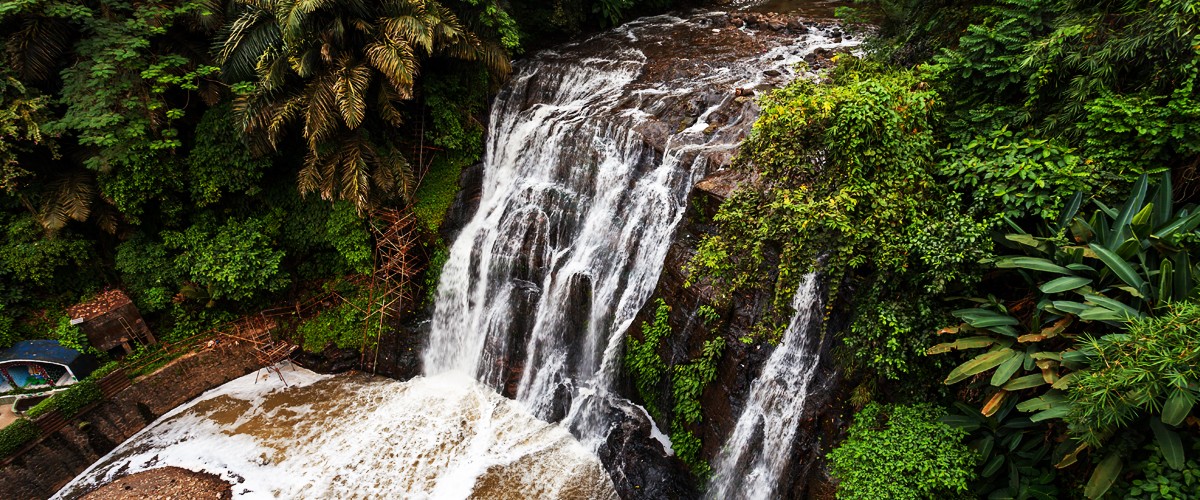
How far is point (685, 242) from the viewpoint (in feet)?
26.6

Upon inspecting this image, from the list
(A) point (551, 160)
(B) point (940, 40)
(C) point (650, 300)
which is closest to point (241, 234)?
(A) point (551, 160)

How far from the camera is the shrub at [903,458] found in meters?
5.29

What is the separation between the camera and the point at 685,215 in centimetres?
832

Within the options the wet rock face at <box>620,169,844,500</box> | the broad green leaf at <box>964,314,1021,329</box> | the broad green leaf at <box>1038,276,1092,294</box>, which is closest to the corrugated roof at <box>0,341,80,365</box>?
the wet rock face at <box>620,169,844,500</box>

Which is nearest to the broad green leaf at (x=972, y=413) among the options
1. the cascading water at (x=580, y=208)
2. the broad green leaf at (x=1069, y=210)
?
the broad green leaf at (x=1069, y=210)

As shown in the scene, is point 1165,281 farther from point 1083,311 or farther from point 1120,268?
point 1083,311

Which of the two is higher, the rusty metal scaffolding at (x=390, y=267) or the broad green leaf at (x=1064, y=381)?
the rusty metal scaffolding at (x=390, y=267)

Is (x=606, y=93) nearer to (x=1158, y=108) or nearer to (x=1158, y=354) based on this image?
(x=1158, y=108)

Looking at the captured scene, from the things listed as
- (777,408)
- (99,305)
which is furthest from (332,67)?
(777,408)

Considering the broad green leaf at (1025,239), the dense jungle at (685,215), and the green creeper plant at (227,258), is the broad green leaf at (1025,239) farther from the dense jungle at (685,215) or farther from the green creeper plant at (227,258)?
the green creeper plant at (227,258)

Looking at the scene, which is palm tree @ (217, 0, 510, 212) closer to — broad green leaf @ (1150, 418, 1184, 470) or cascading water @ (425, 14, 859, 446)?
cascading water @ (425, 14, 859, 446)

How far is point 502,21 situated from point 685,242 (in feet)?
20.7

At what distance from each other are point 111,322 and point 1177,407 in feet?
52.8

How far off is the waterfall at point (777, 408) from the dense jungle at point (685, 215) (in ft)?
0.14
